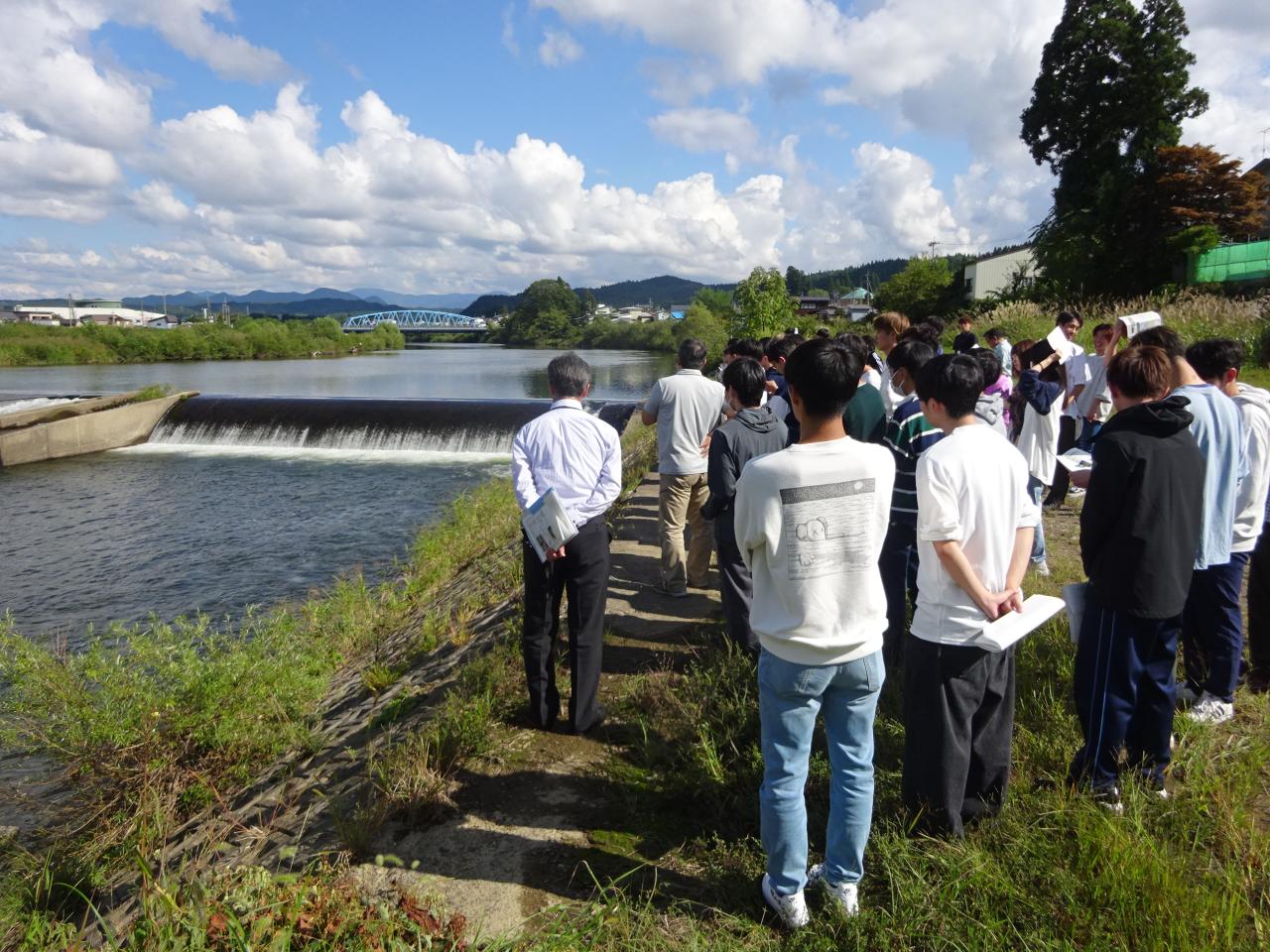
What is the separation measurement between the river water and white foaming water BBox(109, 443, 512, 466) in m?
0.04

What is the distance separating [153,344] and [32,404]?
28881mm

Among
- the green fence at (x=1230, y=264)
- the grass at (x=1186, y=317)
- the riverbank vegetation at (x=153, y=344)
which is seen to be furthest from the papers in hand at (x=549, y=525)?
the riverbank vegetation at (x=153, y=344)

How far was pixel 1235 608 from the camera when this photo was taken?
320 cm

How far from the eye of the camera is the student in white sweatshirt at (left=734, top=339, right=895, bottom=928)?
212cm

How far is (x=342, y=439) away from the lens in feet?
60.5

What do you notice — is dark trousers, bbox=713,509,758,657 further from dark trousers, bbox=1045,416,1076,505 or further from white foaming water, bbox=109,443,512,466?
white foaming water, bbox=109,443,512,466

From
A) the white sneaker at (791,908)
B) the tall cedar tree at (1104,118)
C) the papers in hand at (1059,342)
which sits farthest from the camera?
the tall cedar tree at (1104,118)

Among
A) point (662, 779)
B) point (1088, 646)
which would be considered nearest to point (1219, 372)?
A: point (1088, 646)

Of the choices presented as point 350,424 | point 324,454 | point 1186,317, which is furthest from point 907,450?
point 350,424

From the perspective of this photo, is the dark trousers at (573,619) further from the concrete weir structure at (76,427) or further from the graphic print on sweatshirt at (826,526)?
the concrete weir structure at (76,427)

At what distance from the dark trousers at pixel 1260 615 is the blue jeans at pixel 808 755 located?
8.18 feet

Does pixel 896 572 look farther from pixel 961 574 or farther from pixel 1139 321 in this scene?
pixel 1139 321

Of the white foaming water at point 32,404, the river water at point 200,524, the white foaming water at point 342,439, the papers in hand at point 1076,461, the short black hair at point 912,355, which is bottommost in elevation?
the river water at point 200,524

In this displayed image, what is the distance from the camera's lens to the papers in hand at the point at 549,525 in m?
3.30
